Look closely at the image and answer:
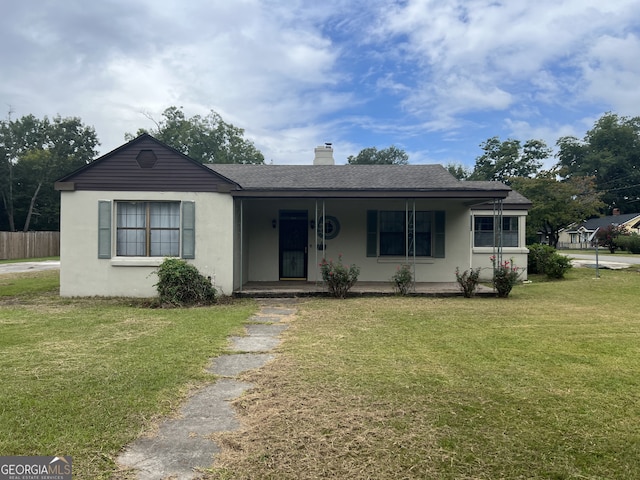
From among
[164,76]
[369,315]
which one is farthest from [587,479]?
[164,76]

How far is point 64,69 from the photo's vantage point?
17.0 meters

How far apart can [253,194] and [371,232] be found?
3.80m

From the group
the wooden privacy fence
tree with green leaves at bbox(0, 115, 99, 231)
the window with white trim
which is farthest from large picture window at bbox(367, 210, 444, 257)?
tree with green leaves at bbox(0, 115, 99, 231)

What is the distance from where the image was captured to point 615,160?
162 ft

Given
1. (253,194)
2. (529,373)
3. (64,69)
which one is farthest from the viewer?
(64,69)

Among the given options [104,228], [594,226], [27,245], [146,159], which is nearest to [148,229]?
[104,228]

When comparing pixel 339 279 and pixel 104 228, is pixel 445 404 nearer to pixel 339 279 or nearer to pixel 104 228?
pixel 339 279

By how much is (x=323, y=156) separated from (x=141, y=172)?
266 inches

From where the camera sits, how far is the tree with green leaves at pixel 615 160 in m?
50.0

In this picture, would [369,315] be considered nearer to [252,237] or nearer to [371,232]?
[371,232]

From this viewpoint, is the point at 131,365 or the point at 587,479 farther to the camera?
the point at 131,365

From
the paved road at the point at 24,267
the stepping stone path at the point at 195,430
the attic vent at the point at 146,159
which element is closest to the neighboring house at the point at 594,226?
the attic vent at the point at 146,159

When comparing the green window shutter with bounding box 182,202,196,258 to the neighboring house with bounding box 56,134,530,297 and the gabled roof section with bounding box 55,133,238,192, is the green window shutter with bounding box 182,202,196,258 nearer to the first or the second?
the neighboring house with bounding box 56,134,530,297

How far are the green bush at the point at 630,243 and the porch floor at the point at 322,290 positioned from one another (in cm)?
2584
